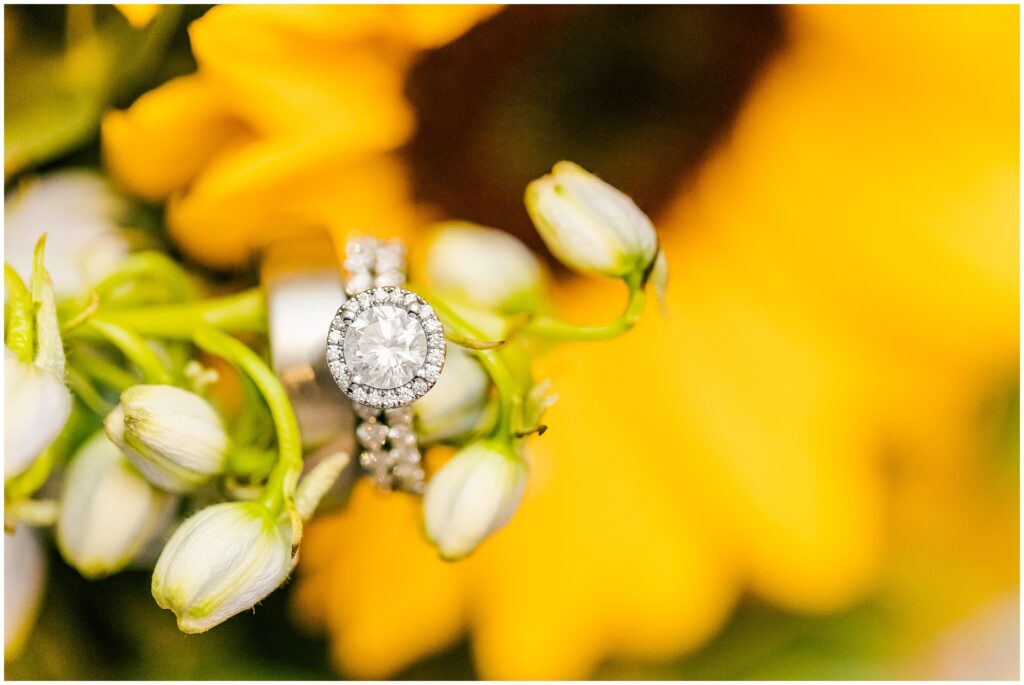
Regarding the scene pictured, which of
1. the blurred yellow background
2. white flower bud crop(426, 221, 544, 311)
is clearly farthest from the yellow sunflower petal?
white flower bud crop(426, 221, 544, 311)

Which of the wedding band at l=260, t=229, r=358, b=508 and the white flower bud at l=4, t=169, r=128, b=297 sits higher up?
the wedding band at l=260, t=229, r=358, b=508

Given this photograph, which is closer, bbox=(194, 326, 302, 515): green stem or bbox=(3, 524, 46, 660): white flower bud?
bbox=(194, 326, 302, 515): green stem

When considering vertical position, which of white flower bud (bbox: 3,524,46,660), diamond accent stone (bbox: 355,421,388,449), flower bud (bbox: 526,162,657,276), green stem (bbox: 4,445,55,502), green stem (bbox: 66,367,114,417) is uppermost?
flower bud (bbox: 526,162,657,276)

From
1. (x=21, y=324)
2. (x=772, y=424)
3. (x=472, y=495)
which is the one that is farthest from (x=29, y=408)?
(x=772, y=424)

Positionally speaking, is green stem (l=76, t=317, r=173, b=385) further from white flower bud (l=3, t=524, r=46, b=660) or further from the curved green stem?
white flower bud (l=3, t=524, r=46, b=660)

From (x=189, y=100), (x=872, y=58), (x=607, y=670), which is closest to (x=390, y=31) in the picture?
(x=189, y=100)

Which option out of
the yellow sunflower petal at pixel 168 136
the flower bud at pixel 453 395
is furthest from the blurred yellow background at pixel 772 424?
the flower bud at pixel 453 395

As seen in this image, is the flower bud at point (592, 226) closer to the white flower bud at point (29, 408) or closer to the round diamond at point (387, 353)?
the round diamond at point (387, 353)
